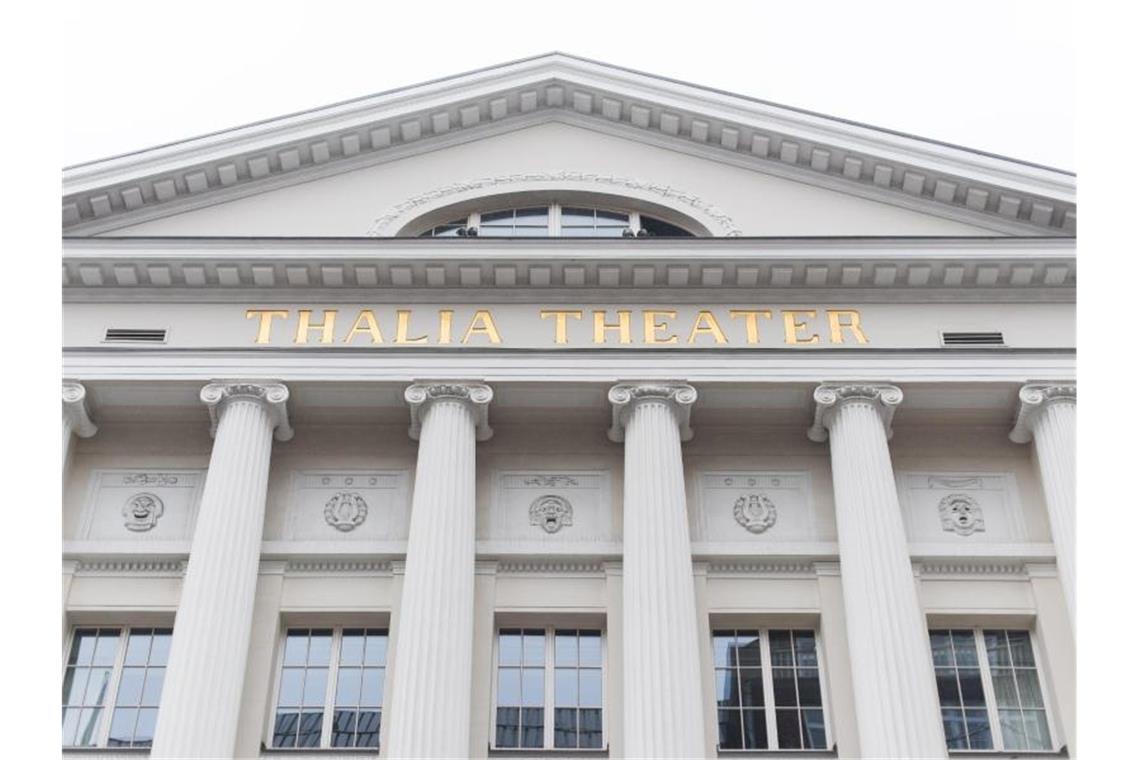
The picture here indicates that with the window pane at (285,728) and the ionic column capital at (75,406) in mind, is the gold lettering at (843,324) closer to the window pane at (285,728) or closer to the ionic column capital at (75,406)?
the window pane at (285,728)

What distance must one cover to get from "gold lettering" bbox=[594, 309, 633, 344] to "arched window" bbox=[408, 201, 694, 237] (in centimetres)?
232

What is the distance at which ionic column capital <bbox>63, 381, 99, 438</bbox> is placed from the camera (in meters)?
20.0

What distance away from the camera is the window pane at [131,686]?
734 inches

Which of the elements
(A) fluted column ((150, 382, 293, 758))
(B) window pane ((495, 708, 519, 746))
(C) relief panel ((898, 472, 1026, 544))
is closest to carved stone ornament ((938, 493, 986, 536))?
(C) relief panel ((898, 472, 1026, 544))

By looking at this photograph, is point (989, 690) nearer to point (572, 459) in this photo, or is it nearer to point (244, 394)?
point (572, 459)

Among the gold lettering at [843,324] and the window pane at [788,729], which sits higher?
the gold lettering at [843,324]

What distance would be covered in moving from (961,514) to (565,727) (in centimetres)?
669

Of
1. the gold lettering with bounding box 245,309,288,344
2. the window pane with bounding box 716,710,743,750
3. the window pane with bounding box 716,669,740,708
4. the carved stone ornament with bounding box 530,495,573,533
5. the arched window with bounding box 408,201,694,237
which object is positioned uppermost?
the arched window with bounding box 408,201,694,237

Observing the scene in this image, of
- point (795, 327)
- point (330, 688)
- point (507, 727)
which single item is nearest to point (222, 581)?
point (330, 688)

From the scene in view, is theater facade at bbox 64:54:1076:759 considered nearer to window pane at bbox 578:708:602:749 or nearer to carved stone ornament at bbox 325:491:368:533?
window pane at bbox 578:708:602:749

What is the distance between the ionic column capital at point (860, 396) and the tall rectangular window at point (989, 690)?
129 inches

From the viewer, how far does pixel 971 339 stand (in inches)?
822

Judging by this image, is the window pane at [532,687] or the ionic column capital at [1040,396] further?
the ionic column capital at [1040,396]

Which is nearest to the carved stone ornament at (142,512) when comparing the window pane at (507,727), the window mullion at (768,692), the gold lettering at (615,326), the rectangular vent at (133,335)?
the rectangular vent at (133,335)
